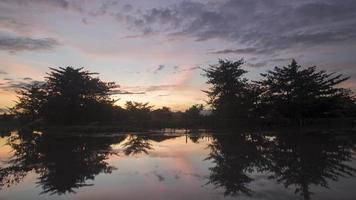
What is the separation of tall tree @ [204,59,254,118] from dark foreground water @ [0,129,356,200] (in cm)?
2315

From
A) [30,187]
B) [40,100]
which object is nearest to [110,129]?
[40,100]

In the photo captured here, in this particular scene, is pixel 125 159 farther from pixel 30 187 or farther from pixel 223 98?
pixel 223 98

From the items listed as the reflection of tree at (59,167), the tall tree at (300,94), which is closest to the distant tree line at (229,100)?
the tall tree at (300,94)

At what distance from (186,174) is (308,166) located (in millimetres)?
3909

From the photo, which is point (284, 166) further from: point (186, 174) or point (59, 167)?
point (59, 167)

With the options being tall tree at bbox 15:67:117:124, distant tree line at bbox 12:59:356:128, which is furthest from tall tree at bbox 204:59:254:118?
tall tree at bbox 15:67:117:124

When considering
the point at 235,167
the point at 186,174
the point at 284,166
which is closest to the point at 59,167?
the point at 186,174

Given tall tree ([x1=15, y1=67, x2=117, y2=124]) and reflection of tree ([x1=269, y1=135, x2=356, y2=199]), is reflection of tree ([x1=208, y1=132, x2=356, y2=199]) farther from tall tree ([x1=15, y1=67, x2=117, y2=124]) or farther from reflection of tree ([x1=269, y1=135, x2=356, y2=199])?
tall tree ([x1=15, y1=67, x2=117, y2=124])

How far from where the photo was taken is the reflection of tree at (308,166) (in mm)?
10792

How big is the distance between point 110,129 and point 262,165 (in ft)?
91.1

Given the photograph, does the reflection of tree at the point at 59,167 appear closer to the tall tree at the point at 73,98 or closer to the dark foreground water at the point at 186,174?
the dark foreground water at the point at 186,174

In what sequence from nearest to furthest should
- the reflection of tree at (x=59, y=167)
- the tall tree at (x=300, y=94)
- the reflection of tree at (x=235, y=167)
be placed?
1. the reflection of tree at (x=235, y=167)
2. the reflection of tree at (x=59, y=167)
3. the tall tree at (x=300, y=94)

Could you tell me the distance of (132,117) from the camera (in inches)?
1992

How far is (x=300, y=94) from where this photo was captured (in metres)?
41.5
